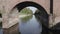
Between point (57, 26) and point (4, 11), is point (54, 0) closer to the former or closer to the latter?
point (57, 26)

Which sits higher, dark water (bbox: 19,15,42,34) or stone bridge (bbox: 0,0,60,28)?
stone bridge (bbox: 0,0,60,28)

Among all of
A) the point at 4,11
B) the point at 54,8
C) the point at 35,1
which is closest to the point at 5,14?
the point at 4,11

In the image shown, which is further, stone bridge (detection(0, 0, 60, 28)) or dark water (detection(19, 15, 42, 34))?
dark water (detection(19, 15, 42, 34))

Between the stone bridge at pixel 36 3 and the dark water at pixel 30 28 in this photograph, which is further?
the dark water at pixel 30 28

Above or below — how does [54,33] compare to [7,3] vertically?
below

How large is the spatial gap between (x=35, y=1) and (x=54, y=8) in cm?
186

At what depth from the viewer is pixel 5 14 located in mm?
16719

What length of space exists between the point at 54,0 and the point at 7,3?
439cm

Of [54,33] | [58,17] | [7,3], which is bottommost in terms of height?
[54,33]

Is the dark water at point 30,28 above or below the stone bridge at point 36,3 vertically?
below

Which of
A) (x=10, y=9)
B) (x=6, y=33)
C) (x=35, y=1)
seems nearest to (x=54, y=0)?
(x=35, y=1)

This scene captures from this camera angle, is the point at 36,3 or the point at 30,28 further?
the point at 30,28

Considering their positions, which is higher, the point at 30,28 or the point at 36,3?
the point at 36,3

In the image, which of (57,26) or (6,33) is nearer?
(6,33)
